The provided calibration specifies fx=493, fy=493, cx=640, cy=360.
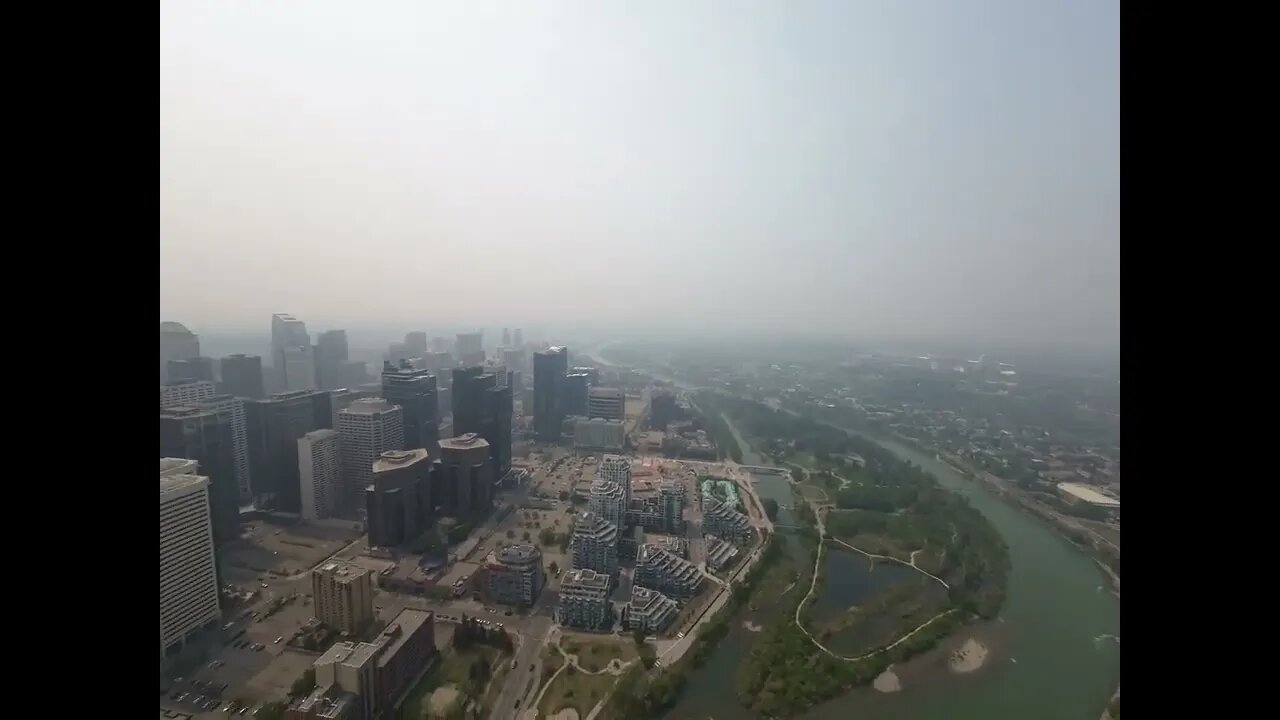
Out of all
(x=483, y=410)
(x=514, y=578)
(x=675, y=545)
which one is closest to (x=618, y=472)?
(x=675, y=545)

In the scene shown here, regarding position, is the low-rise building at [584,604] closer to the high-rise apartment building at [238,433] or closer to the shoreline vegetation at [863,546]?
the shoreline vegetation at [863,546]

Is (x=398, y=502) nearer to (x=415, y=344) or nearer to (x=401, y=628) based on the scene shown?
(x=401, y=628)

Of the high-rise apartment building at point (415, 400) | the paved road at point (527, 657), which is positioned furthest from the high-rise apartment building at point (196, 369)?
the paved road at point (527, 657)

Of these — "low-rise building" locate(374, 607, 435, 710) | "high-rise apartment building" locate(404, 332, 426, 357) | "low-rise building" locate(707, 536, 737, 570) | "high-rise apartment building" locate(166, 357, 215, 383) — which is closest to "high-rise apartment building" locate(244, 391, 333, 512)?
"high-rise apartment building" locate(166, 357, 215, 383)
